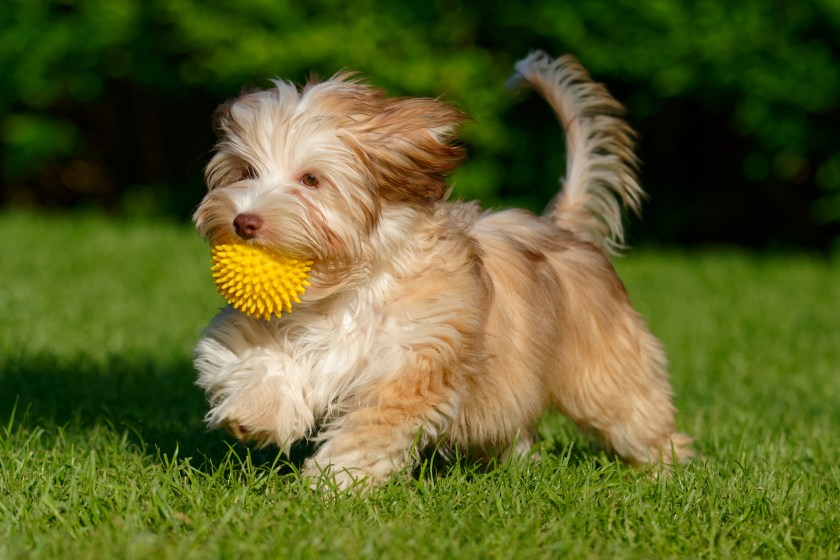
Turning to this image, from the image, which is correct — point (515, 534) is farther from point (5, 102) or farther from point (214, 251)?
point (5, 102)

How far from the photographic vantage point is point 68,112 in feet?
46.2

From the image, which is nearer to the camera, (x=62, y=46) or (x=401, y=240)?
(x=401, y=240)

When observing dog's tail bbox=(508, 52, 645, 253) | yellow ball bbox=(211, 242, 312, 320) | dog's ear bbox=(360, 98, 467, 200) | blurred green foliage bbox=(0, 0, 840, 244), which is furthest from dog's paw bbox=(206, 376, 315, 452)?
blurred green foliage bbox=(0, 0, 840, 244)

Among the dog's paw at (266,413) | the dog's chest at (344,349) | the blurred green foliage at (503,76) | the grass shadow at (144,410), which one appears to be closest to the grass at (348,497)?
the grass shadow at (144,410)

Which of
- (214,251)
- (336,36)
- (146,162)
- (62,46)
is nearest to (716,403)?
(214,251)

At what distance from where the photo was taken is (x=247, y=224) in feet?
10.9

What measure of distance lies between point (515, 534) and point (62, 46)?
10.6 m

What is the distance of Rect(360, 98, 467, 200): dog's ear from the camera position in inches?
139

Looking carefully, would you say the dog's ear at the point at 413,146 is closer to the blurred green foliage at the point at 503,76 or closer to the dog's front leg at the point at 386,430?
the dog's front leg at the point at 386,430

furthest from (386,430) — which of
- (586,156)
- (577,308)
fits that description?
(586,156)

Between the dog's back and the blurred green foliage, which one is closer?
the dog's back

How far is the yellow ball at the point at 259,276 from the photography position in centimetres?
337

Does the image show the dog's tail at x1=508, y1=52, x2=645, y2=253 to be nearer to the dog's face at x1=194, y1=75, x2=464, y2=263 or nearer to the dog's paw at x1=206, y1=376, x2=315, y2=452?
the dog's face at x1=194, y1=75, x2=464, y2=263

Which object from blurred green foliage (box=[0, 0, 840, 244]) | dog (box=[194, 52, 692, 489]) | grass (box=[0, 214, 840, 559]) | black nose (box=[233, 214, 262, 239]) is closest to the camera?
grass (box=[0, 214, 840, 559])
